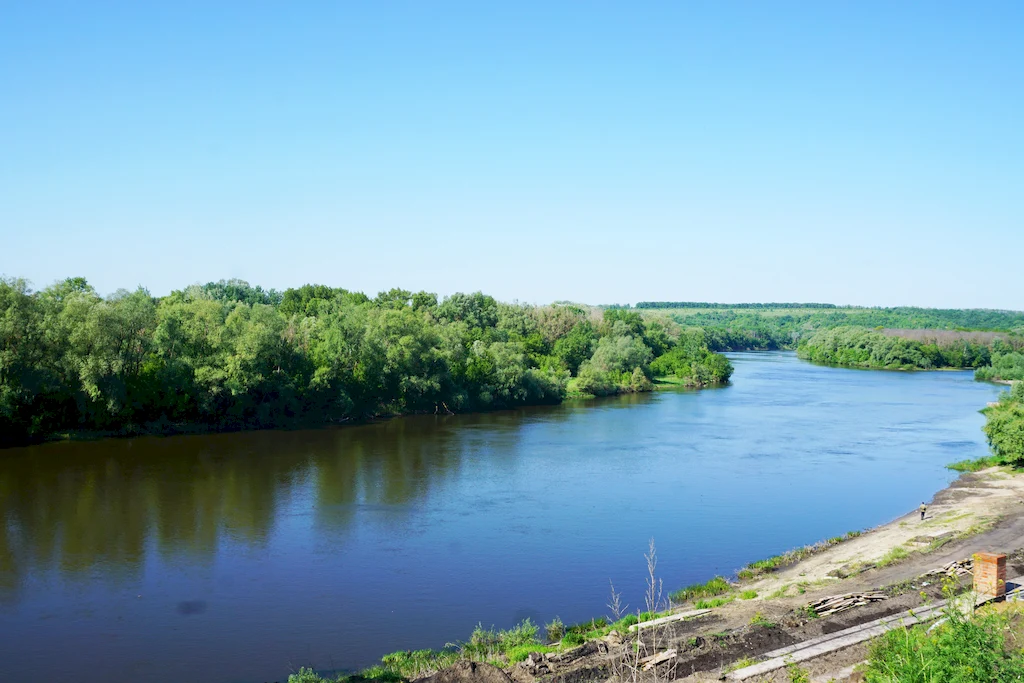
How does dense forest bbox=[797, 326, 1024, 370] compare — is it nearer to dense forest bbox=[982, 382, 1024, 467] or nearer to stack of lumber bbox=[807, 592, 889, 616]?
dense forest bbox=[982, 382, 1024, 467]

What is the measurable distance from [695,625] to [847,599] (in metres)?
3.00

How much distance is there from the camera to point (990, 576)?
14.2m

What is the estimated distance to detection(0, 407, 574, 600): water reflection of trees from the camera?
20688 millimetres

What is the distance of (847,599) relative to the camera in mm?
14875

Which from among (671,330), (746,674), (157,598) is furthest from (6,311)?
(671,330)

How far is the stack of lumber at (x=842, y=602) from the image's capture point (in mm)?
14547

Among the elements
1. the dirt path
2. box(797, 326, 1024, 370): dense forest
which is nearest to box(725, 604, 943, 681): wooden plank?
the dirt path

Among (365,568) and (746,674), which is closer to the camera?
(746,674)

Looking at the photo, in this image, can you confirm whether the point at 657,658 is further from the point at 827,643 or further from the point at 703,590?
the point at 703,590

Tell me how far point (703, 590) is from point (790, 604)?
250cm

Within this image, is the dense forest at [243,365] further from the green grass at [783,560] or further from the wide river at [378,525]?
the green grass at [783,560]

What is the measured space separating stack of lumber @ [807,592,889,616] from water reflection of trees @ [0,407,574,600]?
13.3 meters

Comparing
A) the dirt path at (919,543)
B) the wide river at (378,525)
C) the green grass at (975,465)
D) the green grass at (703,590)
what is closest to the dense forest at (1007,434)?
the green grass at (975,465)

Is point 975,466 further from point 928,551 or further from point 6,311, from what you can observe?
point 6,311
